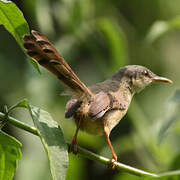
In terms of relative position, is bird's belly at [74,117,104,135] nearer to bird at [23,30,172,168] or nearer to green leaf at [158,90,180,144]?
bird at [23,30,172,168]

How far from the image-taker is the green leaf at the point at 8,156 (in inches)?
82.6

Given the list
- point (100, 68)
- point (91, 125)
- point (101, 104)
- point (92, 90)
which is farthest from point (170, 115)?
point (100, 68)

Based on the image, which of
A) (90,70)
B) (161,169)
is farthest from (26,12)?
(161,169)

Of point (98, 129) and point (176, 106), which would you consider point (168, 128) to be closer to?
point (176, 106)

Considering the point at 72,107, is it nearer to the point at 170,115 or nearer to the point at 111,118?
the point at 111,118

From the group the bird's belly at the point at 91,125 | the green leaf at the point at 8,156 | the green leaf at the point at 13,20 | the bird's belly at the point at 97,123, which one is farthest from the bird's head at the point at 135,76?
the green leaf at the point at 8,156

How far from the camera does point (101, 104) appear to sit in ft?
11.7

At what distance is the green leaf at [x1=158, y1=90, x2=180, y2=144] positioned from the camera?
2975 mm

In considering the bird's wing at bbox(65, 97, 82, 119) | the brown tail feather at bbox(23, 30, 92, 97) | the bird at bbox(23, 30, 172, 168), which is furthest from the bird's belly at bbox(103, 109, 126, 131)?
the brown tail feather at bbox(23, 30, 92, 97)

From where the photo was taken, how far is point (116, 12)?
22.7 feet

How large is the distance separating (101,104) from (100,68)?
1.69 m

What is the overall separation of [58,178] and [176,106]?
170cm

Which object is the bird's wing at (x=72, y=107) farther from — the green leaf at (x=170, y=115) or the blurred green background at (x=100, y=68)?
the green leaf at (x=170, y=115)

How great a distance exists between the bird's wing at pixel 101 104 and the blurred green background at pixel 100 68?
0.44 meters
